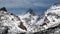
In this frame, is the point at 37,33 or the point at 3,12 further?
the point at 3,12

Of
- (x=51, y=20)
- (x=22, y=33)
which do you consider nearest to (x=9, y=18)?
(x=22, y=33)

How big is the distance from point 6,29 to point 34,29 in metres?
4.75

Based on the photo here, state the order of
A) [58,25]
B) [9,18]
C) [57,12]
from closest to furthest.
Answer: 1. [58,25]
2. [57,12]
3. [9,18]

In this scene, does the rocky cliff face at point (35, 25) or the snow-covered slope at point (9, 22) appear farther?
the snow-covered slope at point (9, 22)

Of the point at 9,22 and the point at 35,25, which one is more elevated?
the point at 9,22

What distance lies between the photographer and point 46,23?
44.9 m

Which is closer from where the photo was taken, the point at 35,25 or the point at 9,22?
the point at 35,25

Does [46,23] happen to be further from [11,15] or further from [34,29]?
[11,15]

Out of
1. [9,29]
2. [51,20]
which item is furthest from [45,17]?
[9,29]

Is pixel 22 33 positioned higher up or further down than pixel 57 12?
further down

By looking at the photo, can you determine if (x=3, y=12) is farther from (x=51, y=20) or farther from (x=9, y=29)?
(x=51, y=20)

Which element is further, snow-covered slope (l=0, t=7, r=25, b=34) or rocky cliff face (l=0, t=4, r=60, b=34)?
snow-covered slope (l=0, t=7, r=25, b=34)

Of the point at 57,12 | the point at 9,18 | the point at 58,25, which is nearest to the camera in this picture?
the point at 58,25

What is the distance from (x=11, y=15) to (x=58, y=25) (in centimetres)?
1113
